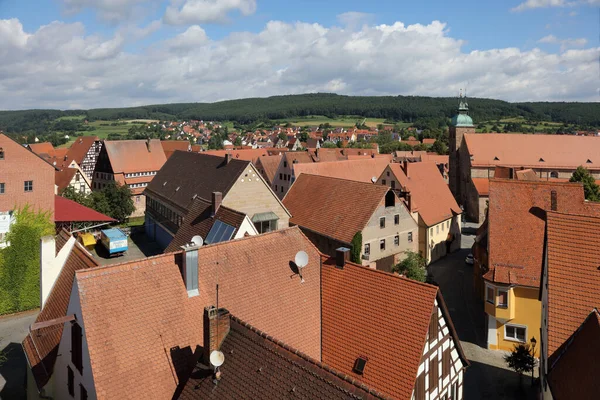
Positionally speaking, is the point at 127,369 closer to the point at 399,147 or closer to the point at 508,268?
the point at 508,268

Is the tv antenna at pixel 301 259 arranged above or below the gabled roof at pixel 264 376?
above

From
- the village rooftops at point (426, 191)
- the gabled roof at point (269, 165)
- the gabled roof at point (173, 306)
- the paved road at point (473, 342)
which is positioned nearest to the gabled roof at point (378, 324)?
the gabled roof at point (173, 306)

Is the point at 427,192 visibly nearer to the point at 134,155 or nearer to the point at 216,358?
the point at 216,358

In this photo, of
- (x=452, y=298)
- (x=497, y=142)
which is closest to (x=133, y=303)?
(x=452, y=298)

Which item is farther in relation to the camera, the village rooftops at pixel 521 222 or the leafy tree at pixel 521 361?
the village rooftops at pixel 521 222

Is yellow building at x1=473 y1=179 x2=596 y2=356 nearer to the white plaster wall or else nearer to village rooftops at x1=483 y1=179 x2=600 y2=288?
village rooftops at x1=483 y1=179 x2=600 y2=288

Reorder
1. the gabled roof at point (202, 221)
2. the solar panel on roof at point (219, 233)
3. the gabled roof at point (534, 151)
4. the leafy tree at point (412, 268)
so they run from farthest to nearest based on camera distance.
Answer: the gabled roof at point (534, 151), the leafy tree at point (412, 268), the gabled roof at point (202, 221), the solar panel on roof at point (219, 233)

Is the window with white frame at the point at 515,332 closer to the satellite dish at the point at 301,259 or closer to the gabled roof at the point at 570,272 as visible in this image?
the gabled roof at the point at 570,272
